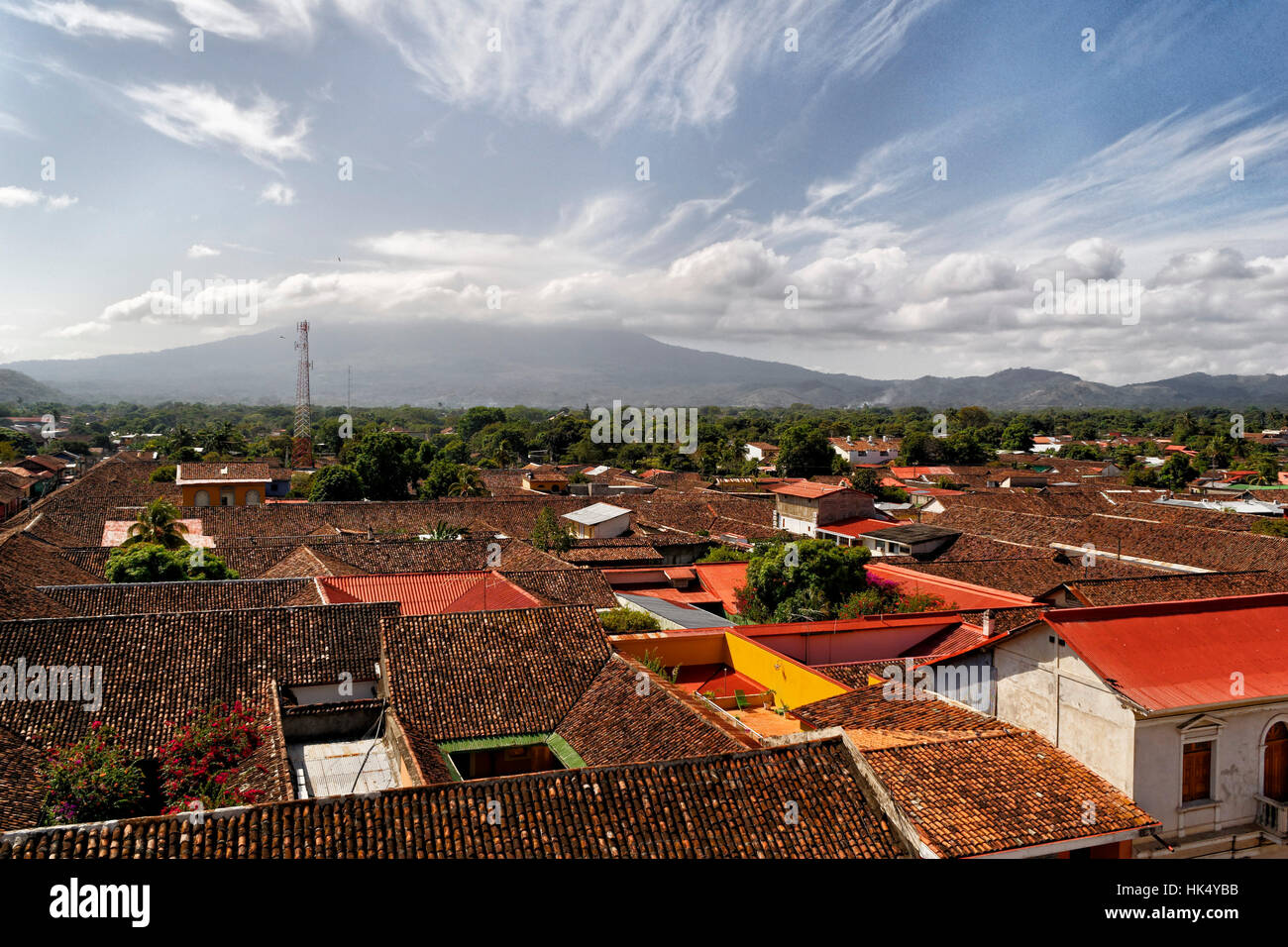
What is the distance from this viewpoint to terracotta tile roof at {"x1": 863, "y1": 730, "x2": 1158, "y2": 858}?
25.8 feet

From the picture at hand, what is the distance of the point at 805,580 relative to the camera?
22.0m

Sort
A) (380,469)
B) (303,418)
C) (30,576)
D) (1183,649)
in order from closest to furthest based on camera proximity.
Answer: (1183,649), (30,576), (380,469), (303,418)

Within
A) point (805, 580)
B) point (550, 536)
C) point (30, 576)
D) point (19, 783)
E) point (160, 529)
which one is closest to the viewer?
point (19, 783)

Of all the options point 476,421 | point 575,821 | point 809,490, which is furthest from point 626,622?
point 476,421

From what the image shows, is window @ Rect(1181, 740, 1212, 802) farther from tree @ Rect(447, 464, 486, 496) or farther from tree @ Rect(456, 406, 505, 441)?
tree @ Rect(456, 406, 505, 441)

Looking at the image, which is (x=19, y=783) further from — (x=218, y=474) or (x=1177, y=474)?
(x=1177, y=474)

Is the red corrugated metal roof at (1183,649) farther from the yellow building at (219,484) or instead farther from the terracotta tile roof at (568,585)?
the yellow building at (219,484)

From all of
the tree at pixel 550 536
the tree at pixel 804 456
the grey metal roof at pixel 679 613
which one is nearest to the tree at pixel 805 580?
the grey metal roof at pixel 679 613

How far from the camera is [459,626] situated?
1359cm

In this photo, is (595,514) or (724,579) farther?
(595,514)

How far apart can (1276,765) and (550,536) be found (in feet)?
83.7

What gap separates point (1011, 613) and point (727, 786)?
1145cm

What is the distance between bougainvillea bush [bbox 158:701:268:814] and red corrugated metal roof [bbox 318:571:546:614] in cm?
781
